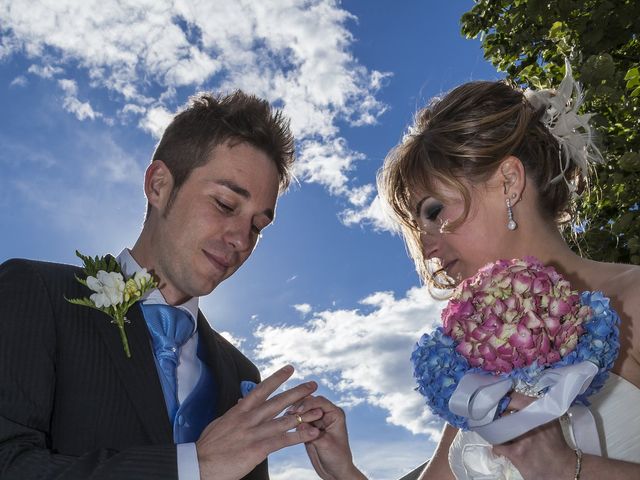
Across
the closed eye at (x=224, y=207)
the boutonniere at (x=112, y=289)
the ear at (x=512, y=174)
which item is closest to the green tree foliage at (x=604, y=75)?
the ear at (x=512, y=174)

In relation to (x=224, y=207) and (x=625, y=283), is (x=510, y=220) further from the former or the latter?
(x=224, y=207)

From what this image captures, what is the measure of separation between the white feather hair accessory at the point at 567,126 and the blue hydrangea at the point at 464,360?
62.1 inches

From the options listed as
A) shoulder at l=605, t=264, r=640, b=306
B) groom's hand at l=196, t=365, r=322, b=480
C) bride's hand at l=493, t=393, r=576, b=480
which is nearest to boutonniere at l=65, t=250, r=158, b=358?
groom's hand at l=196, t=365, r=322, b=480

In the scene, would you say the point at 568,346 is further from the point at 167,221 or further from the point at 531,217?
the point at 167,221

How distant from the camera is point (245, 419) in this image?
10.5 ft

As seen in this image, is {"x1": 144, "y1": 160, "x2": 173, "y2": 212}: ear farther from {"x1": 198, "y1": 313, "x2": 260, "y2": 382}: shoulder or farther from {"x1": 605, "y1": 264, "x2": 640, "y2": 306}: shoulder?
{"x1": 605, "y1": 264, "x2": 640, "y2": 306}: shoulder

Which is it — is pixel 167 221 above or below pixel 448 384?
above

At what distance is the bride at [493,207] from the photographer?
12.0 ft

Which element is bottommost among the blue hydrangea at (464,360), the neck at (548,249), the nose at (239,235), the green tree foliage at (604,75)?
the blue hydrangea at (464,360)

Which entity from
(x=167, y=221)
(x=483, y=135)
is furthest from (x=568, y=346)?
(x=167, y=221)

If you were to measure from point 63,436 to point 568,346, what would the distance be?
8.06ft

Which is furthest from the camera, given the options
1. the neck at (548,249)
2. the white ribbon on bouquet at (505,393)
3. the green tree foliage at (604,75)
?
the green tree foliage at (604,75)

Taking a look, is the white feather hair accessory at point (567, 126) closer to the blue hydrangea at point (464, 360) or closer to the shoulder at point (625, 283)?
the shoulder at point (625, 283)

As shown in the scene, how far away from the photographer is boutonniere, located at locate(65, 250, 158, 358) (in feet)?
12.4
